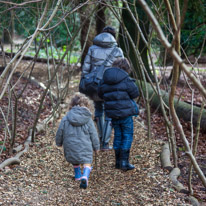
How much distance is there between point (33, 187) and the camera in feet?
11.9

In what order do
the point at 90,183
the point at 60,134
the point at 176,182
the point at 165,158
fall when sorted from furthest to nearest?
the point at 165,158 < the point at 90,183 < the point at 60,134 < the point at 176,182

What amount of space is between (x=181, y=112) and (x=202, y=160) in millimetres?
2337

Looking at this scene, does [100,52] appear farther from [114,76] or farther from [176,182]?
[176,182]

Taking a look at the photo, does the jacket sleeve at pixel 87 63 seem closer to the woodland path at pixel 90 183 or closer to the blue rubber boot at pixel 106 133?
the blue rubber boot at pixel 106 133

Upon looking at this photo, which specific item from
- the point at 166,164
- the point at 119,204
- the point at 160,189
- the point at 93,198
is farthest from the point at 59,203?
the point at 166,164

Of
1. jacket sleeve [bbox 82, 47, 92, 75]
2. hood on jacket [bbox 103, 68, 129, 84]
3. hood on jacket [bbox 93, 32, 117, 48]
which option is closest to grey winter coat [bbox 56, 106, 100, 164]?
hood on jacket [bbox 103, 68, 129, 84]

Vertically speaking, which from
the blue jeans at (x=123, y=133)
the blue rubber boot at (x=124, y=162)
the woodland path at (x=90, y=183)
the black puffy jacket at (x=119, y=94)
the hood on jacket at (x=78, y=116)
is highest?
the black puffy jacket at (x=119, y=94)

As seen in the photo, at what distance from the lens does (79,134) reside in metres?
3.79

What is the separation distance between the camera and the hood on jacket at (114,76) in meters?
4.06

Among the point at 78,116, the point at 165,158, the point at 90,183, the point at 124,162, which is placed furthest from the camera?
the point at 165,158

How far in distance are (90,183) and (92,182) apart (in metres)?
0.04

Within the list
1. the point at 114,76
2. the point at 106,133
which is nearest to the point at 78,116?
the point at 114,76

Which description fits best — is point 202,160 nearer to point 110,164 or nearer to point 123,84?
point 110,164

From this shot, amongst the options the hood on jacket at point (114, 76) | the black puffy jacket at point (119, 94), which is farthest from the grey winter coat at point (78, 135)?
the hood on jacket at point (114, 76)
